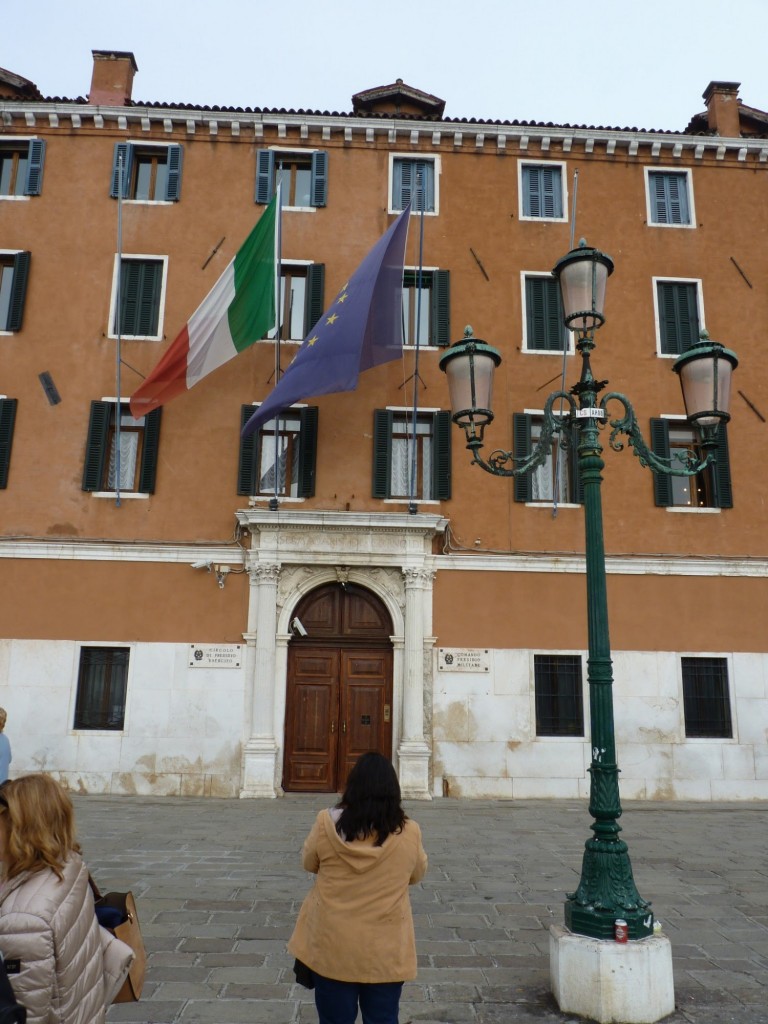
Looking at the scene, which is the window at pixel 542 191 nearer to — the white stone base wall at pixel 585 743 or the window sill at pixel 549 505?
the window sill at pixel 549 505

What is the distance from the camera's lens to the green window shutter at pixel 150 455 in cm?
1360

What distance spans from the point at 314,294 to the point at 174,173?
3.70m

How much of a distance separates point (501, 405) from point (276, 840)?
8431 millimetres

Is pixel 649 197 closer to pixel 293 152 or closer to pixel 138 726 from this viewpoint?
pixel 293 152

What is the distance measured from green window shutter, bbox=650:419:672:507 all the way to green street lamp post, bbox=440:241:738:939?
776cm

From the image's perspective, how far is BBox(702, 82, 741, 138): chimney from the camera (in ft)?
52.0

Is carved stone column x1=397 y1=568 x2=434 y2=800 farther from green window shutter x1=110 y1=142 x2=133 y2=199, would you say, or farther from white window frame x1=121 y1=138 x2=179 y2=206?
green window shutter x1=110 y1=142 x2=133 y2=199

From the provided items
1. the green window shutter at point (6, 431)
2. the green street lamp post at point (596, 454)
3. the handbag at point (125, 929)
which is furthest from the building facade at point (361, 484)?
the handbag at point (125, 929)

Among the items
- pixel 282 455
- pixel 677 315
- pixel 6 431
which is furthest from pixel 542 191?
pixel 6 431

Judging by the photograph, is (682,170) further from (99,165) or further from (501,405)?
(99,165)

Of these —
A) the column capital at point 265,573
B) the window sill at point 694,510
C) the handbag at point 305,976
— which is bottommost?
the handbag at point 305,976

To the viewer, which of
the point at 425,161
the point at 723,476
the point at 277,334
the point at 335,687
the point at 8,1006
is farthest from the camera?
the point at 425,161

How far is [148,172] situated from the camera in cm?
1517

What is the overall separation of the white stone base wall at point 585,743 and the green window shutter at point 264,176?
941 cm
